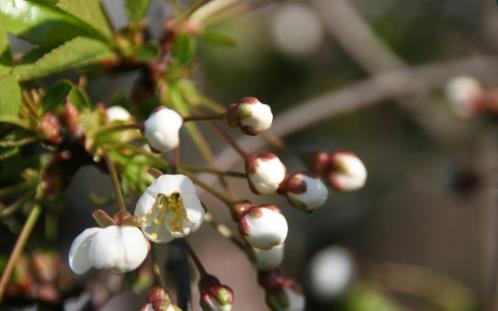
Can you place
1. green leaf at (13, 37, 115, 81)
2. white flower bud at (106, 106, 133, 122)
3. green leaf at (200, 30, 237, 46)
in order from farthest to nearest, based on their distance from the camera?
1. green leaf at (200, 30, 237, 46)
2. white flower bud at (106, 106, 133, 122)
3. green leaf at (13, 37, 115, 81)

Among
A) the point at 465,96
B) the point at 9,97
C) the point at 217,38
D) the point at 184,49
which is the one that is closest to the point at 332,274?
the point at 465,96

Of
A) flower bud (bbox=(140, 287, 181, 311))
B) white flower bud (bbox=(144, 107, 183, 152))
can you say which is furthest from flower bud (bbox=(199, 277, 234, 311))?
white flower bud (bbox=(144, 107, 183, 152))

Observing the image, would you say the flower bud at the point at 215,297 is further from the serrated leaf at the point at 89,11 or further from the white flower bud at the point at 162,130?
the serrated leaf at the point at 89,11

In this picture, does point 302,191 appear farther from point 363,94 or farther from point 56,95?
point 363,94

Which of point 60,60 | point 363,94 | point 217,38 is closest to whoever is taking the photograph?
point 60,60

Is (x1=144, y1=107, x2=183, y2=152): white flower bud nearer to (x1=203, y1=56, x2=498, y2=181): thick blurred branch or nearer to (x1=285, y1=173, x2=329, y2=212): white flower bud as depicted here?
(x1=285, y1=173, x2=329, y2=212): white flower bud

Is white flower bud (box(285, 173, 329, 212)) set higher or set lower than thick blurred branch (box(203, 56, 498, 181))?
lower

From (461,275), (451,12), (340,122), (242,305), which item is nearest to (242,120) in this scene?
(451,12)
